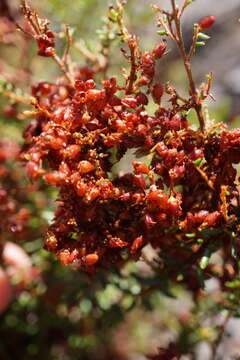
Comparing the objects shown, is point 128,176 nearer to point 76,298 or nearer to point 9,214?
point 9,214

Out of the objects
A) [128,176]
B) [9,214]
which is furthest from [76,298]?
[128,176]

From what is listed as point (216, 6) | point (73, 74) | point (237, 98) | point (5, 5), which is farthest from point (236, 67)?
point (73, 74)

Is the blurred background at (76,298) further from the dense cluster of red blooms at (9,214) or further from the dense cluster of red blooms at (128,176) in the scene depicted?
the dense cluster of red blooms at (128,176)

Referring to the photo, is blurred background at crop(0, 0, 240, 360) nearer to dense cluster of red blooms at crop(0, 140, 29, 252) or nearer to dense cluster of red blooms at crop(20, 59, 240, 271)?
dense cluster of red blooms at crop(0, 140, 29, 252)

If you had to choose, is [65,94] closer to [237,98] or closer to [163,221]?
[163,221]

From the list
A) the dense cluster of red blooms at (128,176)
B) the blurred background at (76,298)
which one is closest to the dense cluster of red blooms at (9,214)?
the blurred background at (76,298)

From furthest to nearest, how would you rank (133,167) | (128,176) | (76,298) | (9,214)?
(76,298) < (9,214) < (128,176) < (133,167)

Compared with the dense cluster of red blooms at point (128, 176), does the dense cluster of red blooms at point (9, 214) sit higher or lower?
higher

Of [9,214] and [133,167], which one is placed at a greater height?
A: [9,214]
